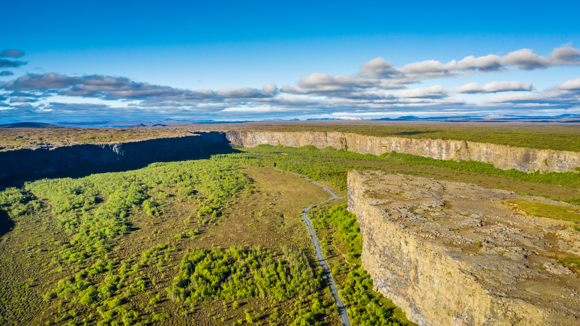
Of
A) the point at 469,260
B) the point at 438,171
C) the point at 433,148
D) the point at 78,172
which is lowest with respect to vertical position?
the point at 438,171

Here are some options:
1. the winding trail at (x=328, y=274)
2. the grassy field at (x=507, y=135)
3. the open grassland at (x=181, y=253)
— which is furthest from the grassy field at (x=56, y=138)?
the grassy field at (x=507, y=135)

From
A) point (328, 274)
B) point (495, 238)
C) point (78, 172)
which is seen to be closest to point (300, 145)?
point (78, 172)

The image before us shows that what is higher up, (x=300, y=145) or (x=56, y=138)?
(x=56, y=138)

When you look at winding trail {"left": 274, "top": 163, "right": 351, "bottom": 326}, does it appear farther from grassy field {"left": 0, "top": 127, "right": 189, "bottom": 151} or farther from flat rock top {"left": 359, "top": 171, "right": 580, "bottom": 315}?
grassy field {"left": 0, "top": 127, "right": 189, "bottom": 151}

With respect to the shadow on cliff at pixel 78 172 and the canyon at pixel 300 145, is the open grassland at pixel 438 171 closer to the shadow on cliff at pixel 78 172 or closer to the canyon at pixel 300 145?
the canyon at pixel 300 145

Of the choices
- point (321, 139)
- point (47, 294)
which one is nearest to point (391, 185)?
point (47, 294)

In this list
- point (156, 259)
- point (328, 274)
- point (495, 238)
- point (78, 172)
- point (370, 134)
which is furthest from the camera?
point (370, 134)

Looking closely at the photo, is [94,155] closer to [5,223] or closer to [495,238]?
[5,223]

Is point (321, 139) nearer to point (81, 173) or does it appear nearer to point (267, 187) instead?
point (267, 187)

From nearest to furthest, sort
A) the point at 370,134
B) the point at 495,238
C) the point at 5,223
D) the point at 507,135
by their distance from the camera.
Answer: the point at 495,238, the point at 5,223, the point at 507,135, the point at 370,134
